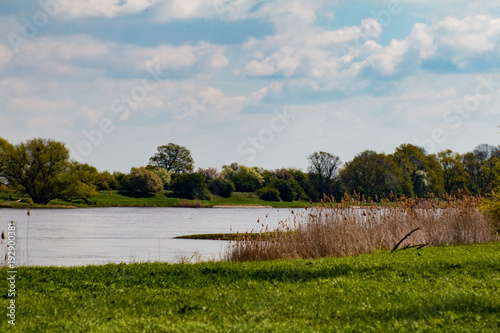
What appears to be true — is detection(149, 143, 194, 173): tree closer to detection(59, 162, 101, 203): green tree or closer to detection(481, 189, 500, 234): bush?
detection(59, 162, 101, 203): green tree

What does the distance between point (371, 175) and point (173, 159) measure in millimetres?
41072

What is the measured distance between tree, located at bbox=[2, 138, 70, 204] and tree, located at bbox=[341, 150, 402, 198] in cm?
4106

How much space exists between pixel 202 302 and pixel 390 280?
14.5 feet

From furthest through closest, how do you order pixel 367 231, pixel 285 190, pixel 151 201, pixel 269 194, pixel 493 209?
1. pixel 285 190
2. pixel 269 194
3. pixel 151 201
4. pixel 493 209
5. pixel 367 231

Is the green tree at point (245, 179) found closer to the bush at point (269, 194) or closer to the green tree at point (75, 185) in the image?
the bush at point (269, 194)

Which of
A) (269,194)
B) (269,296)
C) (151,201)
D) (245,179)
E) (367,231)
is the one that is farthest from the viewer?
(245,179)

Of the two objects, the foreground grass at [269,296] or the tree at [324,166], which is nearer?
the foreground grass at [269,296]

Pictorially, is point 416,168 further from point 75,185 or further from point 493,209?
point 493,209

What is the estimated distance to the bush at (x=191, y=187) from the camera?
7762 centimetres

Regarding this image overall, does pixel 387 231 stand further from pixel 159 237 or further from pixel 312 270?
pixel 159 237

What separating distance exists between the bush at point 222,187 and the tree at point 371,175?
18105 mm

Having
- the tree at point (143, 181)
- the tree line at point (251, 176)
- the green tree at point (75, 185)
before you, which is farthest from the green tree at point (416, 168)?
the green tree at point (75, 185)

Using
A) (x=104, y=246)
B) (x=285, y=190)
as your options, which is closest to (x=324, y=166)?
(x=285, y=190)

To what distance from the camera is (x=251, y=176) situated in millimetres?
88875
